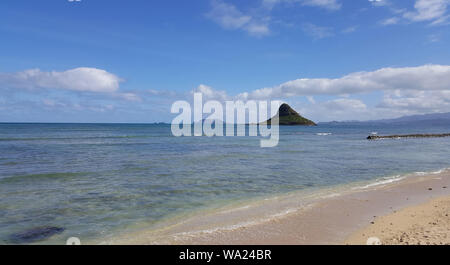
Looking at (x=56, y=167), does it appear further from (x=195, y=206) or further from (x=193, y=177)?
(x=195, y=206)

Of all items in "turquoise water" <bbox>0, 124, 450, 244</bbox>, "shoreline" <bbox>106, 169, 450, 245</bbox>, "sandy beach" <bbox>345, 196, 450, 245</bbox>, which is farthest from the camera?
"turquoise water" <bbox>0, 124, 450, 244</bbox>

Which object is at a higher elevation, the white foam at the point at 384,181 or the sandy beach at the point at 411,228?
the sandy beach at the point at 411,228

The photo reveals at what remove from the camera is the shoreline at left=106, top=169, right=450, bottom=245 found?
25.9 feet

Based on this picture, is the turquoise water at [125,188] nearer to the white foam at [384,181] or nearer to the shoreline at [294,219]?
the white foam at [384,181]

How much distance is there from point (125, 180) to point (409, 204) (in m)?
14.2

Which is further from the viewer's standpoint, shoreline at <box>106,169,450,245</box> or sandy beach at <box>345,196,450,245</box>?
shoreline at <box>106,169,450,245</box>

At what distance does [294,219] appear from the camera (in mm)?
9500

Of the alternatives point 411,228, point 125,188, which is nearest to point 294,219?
point 411,228

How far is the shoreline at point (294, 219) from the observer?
25.9ft

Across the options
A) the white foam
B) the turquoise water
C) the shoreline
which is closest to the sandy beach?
the shoreline

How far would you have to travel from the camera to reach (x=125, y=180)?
1631cm

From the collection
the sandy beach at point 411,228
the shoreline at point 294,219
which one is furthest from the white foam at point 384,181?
the sandy beach at point 411,228

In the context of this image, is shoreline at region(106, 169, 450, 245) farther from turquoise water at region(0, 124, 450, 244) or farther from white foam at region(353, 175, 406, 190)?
turquoise water at region(0, 124, 450, 244)
